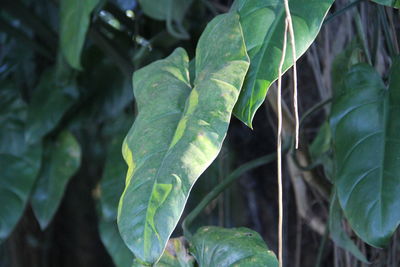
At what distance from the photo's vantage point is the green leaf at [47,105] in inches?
52.6

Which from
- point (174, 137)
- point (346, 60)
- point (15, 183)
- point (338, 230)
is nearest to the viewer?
point (174, 137)

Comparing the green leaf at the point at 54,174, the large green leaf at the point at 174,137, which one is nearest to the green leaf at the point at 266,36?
the large green leaf at the point at 174,137

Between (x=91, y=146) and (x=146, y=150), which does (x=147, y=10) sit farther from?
(x=91, y=146)

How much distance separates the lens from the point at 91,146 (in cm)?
178

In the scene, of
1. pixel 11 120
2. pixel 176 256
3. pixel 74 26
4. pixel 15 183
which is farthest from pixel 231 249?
pixel 11 120

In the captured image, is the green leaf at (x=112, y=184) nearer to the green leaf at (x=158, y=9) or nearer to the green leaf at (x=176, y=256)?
the green leaf at (x=158, y=9)

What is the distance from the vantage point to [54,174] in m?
1.33

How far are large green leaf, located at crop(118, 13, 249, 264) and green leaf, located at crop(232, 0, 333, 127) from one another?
16mm

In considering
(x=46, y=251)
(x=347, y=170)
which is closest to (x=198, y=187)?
(x=347, y=170)

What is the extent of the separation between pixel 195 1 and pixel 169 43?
155 millimetres

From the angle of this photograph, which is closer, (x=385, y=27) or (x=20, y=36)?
(x=385, y=27)

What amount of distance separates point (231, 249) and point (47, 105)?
0.78m

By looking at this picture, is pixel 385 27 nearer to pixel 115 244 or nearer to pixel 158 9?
pixel 158 9

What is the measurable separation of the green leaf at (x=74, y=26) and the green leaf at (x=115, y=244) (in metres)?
0.37
